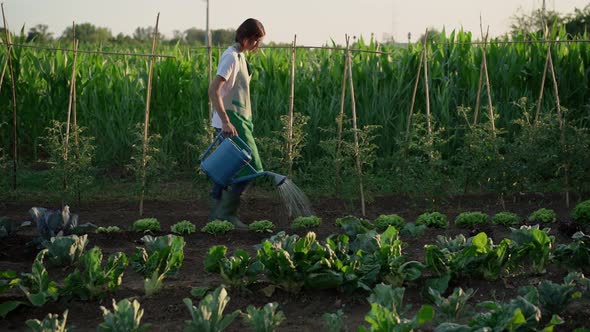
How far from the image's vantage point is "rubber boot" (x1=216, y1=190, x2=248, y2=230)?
6625 millimetres

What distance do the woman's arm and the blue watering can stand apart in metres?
0.07

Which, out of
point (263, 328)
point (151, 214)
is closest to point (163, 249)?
point (263, 328)

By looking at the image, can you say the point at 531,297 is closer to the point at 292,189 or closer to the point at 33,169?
the point at 292,189

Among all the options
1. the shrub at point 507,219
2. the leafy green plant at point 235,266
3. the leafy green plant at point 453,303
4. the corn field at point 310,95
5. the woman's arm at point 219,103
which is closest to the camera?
the leafy green plant at point 453,303

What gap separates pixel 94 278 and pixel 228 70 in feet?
7.09

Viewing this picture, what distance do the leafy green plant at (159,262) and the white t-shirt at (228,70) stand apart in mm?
1593

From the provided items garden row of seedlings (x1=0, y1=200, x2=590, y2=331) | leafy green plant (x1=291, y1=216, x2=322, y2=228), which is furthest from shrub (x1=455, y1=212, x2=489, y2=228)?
garden row of seedlings (x1=0, y1=200, x2=590, y2=331)

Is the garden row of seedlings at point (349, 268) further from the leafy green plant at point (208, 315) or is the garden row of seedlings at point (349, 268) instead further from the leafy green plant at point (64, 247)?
the leafy green plant at point (208, 315)

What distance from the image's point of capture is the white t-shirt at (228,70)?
6113 millimetres

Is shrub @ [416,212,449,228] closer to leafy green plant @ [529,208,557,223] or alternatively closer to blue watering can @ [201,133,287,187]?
leafy green plant @ [529,208,557,223]

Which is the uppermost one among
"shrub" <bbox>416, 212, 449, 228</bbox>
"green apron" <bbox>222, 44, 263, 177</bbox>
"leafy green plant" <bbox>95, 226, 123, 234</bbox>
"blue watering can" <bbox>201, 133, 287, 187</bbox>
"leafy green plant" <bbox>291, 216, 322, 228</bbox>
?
"green apron" <bbox>222, 44, 263, 177</bbox>

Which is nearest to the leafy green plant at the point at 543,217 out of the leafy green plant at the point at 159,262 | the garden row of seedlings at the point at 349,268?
the garden row of seedlings at the point at 349,268

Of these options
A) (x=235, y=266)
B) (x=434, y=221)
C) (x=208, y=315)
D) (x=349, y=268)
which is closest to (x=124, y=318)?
(x=208, y=315)

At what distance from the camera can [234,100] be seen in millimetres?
6328
